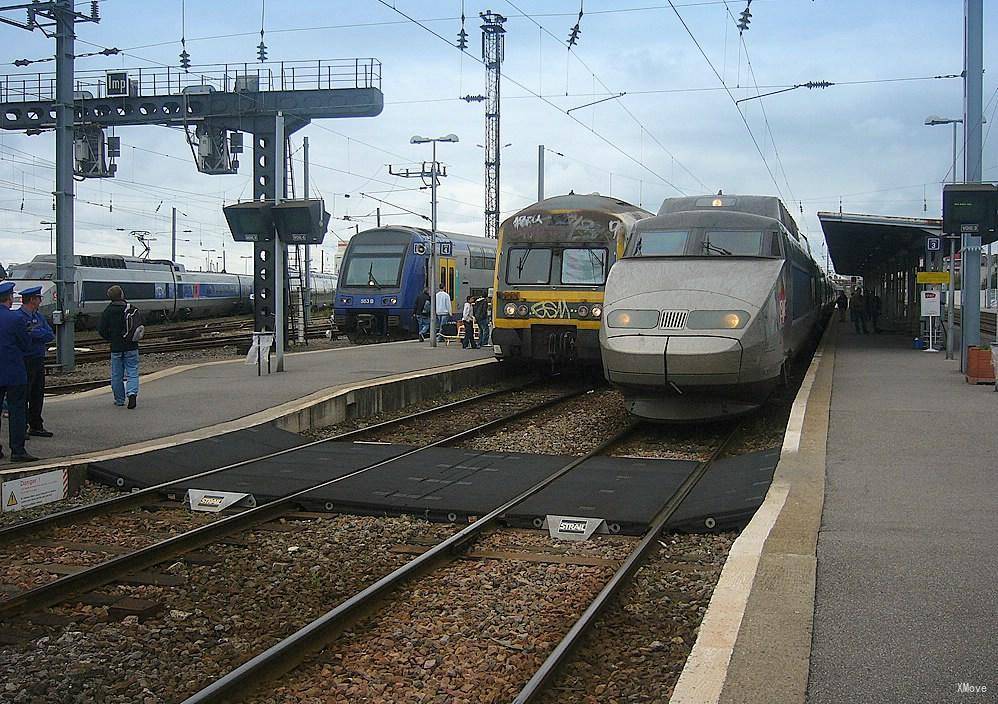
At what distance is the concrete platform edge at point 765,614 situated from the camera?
4.04 metres

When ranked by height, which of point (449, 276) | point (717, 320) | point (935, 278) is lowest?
point (717, 320)

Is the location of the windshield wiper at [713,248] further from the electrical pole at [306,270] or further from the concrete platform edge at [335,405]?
the electrical pole at [306,270]

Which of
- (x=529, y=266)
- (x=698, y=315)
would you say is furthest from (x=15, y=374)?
(x=529, y=266)

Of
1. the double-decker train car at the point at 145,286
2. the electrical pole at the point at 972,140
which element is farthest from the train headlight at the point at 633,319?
the double-decker train car at the point at 145,286

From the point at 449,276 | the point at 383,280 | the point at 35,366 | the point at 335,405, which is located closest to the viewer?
the point at 35,366

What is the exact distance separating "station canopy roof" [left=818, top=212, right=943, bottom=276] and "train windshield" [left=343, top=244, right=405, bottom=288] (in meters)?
11.9

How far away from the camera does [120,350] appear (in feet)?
41.2

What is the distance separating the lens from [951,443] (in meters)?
9.75

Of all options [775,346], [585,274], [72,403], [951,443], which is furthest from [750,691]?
[585,274]

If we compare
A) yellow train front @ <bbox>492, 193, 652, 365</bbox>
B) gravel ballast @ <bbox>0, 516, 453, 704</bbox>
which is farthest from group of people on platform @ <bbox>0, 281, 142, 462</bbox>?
yellow train front @ <bbox>492, 193, 652, 365</bbox>

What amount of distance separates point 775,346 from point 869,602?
7.61 metres

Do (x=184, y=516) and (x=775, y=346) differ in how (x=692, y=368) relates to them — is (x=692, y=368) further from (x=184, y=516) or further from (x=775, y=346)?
(x=184, y=516)

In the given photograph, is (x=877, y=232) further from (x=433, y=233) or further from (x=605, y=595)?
(x=605, y=595)

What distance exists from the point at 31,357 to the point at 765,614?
26.6 ft
